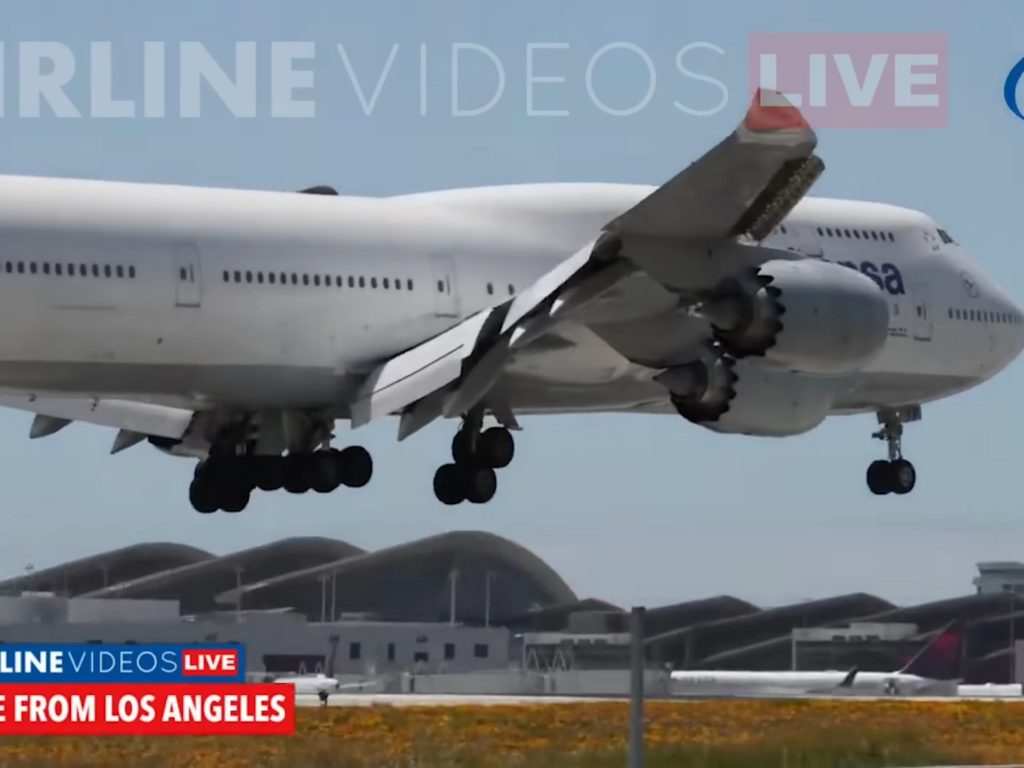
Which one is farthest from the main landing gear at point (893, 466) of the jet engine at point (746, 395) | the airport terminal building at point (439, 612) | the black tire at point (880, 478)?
the airport terminal building at point (439, 612)

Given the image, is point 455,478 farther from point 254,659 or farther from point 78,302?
point 254,659

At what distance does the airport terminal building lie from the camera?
239 ft

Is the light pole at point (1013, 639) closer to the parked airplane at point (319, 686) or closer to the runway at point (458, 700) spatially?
the parked airplane at point (319, 686)

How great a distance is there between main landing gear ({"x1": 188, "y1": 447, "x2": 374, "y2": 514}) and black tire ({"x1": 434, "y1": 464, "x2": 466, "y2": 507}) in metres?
1.12

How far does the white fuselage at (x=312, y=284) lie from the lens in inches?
1291

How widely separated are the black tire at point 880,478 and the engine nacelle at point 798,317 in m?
11.3

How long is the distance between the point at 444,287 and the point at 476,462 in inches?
104

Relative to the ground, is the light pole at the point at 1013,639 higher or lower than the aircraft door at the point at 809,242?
lower

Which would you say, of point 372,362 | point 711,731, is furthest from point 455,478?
point 711,731

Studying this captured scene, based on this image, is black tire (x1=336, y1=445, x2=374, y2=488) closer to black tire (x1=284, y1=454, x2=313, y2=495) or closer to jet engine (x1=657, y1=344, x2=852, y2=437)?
black tire (x1=284, y1=454, x2=313, y2=495)

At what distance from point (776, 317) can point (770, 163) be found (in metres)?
2.57

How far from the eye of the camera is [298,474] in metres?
37.3

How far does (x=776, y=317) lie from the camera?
30.6m

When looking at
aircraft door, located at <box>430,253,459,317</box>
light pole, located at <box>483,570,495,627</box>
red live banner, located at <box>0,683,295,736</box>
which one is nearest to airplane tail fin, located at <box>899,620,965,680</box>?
light pole, located at <box>483,570,495,627</box>
